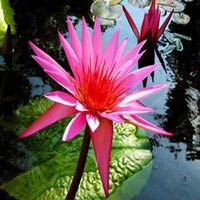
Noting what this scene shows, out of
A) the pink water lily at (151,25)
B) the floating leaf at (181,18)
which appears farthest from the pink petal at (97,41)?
the floating leaf at (181,18)

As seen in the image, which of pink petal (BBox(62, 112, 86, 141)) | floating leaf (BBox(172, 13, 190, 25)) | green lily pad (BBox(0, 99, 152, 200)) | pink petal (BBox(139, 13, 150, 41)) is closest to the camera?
pink petal (BBox(62, 112, 86, 141))

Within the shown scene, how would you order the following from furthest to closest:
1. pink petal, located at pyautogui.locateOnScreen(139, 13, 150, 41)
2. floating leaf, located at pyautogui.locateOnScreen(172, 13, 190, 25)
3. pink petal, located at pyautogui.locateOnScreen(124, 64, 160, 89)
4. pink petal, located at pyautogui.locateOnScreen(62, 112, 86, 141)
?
floating leaf, located at pyautogui.locateOnScreen(172, 13, 190, 25), pink petal, located at pyautogui.locateOnScreen(139, 13, 150, 41), pink petal, located at pyautogui.locateOnScreen(124, 64, 160, 89), pink petal, located at pyautogui.locateOnScreen(62, 112, 86, 141)

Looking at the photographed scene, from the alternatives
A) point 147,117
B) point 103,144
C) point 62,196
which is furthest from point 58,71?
point 147,117

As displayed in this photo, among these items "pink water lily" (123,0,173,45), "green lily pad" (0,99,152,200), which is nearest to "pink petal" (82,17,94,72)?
"green lily pad" (0,99,152,200)

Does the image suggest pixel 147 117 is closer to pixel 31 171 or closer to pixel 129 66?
pixel 31 171

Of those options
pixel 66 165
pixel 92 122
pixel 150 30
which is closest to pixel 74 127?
pixel 92 122

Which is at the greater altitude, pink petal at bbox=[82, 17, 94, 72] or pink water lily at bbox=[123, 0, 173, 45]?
pink petal at bbox=[82, 17, 94, 72]

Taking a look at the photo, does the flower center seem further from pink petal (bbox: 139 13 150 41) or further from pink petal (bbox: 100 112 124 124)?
pink petal (bbox: 139 13 150 41)

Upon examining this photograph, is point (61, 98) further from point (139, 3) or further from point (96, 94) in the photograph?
point (139, 3)

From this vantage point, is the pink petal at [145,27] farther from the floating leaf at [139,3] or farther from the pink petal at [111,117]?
the pink petal at [111,117]
